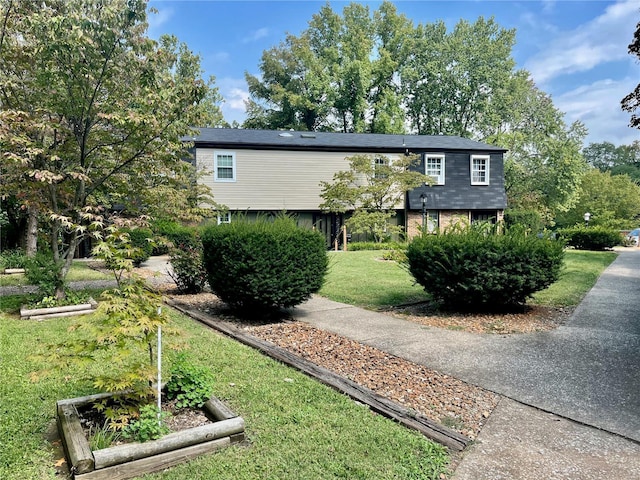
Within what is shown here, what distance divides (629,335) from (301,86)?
110 ft

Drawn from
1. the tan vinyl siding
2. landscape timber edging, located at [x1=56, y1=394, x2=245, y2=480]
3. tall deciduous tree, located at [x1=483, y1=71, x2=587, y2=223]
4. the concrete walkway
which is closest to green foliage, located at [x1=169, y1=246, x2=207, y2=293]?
the concrete walkway

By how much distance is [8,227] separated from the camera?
709 inches

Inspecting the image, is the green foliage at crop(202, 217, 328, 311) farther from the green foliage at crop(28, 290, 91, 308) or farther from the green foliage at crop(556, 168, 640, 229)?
the green foliage at crop(556, 168, 640, 229)

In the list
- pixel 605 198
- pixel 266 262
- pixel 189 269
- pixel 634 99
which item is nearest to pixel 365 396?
pixel 266 262

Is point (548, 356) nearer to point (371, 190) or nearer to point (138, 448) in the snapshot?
point (138, 448)

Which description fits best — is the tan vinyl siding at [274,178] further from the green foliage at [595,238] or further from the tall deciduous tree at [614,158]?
the tall deciduous tree at [614,158]

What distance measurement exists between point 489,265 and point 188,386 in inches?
203

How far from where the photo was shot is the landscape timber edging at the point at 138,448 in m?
2.48

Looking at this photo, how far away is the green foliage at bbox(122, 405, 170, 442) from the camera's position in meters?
2.74

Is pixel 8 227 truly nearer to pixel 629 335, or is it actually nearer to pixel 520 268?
pixel 520 268

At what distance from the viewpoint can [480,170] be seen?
24.1 m

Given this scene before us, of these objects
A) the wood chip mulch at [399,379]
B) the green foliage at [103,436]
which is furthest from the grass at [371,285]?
the green foliage at [103,436]

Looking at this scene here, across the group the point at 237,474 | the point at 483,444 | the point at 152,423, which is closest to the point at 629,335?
the point at 483,444

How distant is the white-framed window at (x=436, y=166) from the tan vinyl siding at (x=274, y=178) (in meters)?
4.50
